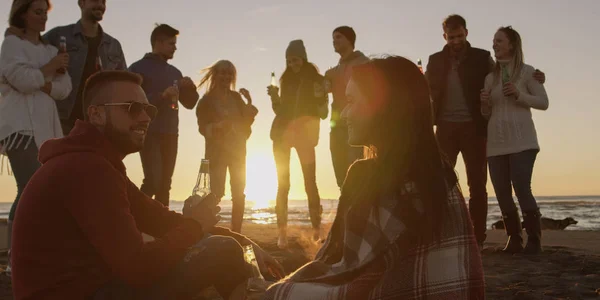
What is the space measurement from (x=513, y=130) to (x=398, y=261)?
4.56 meters

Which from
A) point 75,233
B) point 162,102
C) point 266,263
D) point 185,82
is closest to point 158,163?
point 162,102

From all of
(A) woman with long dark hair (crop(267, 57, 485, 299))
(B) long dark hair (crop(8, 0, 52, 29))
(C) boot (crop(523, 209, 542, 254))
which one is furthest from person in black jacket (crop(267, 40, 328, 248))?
(A) woman with long dark hair (crop(267, 57, 485, 299))

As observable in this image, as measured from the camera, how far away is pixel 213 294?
4.65 m

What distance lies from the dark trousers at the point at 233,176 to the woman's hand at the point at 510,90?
3.49 metres

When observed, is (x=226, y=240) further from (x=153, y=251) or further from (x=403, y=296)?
(x=403, y=296)

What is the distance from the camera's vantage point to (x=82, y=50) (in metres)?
5.79

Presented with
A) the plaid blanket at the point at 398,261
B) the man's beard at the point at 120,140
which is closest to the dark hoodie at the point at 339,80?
the man's beard at the point at 120,140

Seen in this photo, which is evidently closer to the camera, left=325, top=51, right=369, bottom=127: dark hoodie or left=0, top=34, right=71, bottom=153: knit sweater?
left=0, top=34, right=71, bottom=153: knit sweater

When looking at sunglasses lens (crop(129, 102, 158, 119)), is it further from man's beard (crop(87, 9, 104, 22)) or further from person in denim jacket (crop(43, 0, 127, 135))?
man's beard (crop(87, 9, 104, 22))

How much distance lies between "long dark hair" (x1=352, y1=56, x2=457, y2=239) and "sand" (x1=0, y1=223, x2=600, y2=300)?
2.45 meters

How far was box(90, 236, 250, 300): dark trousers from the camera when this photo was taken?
106 inches

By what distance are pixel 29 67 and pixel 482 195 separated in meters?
5.04

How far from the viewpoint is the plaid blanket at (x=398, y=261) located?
7.76 feet

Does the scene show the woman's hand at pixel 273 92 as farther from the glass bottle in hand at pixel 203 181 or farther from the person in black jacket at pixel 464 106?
the glass bottle in hand at pixel 203 181
